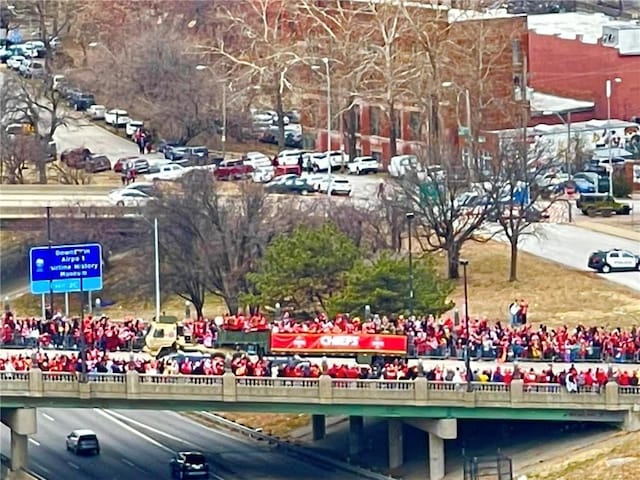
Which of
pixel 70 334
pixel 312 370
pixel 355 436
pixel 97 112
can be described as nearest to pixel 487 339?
pixel 355 436

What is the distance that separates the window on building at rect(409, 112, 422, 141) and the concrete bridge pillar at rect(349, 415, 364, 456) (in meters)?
55.2

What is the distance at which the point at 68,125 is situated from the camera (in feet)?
541

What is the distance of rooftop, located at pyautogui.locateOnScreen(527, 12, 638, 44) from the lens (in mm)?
166750

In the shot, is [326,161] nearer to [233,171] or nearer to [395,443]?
[233,171]

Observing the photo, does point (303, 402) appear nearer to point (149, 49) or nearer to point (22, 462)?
point (22, 462)

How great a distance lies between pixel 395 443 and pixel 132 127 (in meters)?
68.2

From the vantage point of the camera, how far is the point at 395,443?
9862 centimetres

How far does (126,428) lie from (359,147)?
5303 cm

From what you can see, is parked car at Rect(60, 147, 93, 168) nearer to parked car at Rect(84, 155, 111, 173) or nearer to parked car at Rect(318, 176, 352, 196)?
parked car at Rect(84, 155, 111, 173)

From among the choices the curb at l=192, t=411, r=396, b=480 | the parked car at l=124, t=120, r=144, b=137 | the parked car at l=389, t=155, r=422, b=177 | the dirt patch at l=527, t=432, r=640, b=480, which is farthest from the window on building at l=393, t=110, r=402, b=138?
the dirt patch at l=527, t=432, r=640, b=480

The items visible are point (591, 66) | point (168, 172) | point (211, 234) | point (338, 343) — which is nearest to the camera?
point (338, 343)

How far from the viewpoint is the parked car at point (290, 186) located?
466 feet

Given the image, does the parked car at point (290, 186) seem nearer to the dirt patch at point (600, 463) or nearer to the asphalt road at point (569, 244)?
the asphalt road at point (569, 244)

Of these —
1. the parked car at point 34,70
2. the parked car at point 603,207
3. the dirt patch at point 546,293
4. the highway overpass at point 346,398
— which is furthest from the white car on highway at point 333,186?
the highway overpass at point 346,398
